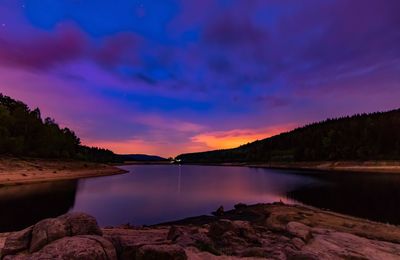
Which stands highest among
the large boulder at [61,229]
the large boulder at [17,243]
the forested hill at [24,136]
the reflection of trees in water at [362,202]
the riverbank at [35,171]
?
the forested hill at [24,136]

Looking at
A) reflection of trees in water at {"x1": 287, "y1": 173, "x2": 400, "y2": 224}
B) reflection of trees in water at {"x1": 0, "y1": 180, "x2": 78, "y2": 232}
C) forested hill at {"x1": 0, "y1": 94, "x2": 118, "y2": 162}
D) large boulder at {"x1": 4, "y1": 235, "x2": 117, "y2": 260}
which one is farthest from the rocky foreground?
forested hill at {"x1": 0, "y1": 94, "x2": 118, "y2": 162}

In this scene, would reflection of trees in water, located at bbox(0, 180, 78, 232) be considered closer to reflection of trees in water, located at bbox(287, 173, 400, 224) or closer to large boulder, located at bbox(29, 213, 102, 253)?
large boulder, located at bbox(29, 213, 102, 253)

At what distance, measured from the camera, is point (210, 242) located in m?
19.4

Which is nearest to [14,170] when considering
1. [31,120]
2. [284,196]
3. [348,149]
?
[31,120]

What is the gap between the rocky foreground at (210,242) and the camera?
14266 millimetres

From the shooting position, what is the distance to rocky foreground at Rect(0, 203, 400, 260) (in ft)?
46.8

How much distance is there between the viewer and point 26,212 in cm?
4303

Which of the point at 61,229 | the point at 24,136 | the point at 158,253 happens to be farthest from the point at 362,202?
the point at 24,136

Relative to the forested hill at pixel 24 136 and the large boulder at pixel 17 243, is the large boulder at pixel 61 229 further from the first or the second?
the forested hill at pixel 24 136

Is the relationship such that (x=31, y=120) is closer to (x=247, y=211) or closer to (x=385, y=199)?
(x=247, y=211)

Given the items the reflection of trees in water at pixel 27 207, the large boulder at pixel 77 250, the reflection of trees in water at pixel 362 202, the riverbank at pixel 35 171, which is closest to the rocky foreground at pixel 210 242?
the large boulder at pixel 77 250

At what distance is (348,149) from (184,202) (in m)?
144

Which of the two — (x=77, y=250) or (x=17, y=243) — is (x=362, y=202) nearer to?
(x=77, y=250)

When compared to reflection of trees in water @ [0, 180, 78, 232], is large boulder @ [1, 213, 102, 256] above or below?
above
